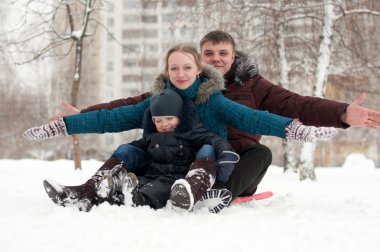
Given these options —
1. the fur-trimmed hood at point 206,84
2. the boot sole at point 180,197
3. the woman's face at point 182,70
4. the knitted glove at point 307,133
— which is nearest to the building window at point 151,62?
the fur-trimmed hood at point 206,84

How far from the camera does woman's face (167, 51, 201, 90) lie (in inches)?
119

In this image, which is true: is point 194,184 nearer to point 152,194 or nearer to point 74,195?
point 152,194

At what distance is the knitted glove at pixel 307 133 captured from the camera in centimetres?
242

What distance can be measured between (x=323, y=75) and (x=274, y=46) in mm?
1331

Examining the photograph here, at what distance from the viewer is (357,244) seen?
6.39 ft

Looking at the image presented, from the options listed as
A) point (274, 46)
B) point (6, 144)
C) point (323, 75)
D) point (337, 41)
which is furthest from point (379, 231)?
point (6, 144)

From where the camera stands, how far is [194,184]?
2.47 meters

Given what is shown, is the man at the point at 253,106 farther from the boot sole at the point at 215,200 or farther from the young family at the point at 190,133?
the boot sole at the point at 215,200

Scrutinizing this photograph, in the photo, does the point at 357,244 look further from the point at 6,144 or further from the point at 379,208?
the point at 6,144

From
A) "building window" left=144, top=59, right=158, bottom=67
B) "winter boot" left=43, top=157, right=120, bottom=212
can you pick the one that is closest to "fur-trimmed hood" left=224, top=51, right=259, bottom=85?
"winter boot" left=43, top=157, right=120, bottom=212

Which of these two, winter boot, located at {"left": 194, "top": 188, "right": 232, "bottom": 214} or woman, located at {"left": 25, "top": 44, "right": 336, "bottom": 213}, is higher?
woman, located at {"left": 25, "top": 44, "right": 336, "bottom": 213}

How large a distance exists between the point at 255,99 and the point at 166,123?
0.96m

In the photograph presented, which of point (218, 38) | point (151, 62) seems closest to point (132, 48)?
point (151, 62)

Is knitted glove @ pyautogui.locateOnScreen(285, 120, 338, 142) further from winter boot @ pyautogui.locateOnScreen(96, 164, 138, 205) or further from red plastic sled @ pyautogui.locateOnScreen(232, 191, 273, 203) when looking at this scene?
winter boot @ pyautogui.locateOnScreen(96, 164, 138, 205)
